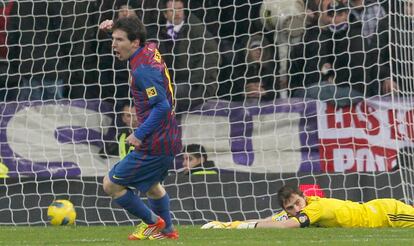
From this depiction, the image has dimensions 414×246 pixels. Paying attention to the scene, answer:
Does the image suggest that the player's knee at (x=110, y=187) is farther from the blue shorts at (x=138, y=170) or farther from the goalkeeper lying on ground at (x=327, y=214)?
the goalkeeper lying on ground at (x=327, y=214)

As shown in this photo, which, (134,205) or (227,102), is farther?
(227,102)

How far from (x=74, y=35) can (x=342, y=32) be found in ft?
10.5

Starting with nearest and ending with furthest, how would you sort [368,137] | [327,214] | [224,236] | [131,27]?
1. [131,27]
2. [224,236]
3. [327,214]
4. [368,137]

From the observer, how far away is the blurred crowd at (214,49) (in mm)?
12516

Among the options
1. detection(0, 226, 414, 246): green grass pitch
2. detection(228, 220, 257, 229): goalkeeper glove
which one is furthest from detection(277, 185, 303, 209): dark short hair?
detection(0, 226, 414, 246): green grass pitch

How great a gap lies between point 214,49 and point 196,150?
1254mm

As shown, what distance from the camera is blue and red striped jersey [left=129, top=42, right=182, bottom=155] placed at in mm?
8250

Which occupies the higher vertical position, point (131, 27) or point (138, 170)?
point (131, 27)

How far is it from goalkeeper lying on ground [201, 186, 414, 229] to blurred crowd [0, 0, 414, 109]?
2.12 m

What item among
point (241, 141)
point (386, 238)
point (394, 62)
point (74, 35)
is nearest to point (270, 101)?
point (241, 141)

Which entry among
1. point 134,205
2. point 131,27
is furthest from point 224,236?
point 131,27

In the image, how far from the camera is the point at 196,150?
12406 mm

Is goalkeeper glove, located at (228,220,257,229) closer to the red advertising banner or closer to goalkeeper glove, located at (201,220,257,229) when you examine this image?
goalkeeper glove, located at (201,220,257,229)

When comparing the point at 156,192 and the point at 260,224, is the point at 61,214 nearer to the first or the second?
the point at 260,224
